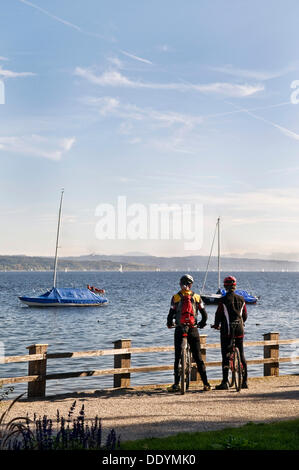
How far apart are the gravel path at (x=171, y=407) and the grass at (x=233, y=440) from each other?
466 millimetres

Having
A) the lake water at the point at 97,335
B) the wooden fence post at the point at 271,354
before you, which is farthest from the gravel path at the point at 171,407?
the lake water at the point at 97,335

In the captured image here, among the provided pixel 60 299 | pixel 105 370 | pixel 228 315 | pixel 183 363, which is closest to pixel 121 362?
pixel 105 370

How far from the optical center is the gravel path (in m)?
8.20

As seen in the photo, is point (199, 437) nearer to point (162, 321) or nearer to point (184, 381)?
point (184, 381)

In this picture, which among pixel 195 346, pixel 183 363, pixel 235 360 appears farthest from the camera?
pixel 235 360

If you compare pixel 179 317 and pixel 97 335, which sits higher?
pixel 179 317

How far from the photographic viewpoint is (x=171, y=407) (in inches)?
376

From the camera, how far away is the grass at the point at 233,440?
264 inches

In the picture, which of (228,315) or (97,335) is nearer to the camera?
(228,315)

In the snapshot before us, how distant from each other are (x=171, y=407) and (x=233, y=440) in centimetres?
286

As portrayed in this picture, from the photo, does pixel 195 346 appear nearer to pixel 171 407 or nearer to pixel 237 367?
pixel 237 367

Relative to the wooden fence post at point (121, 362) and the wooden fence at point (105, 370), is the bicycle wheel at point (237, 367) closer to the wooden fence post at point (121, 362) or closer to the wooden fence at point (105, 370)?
the wooden fence at point (105, 370)
